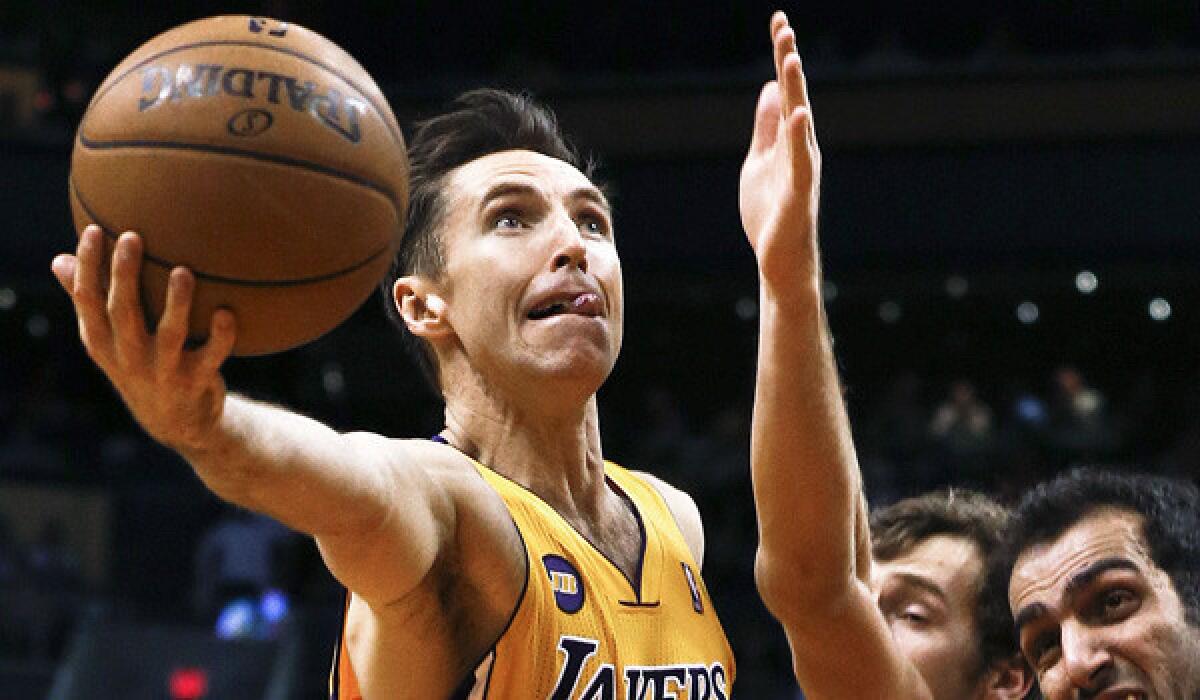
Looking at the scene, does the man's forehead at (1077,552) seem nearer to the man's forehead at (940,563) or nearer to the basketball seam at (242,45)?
the man's forehead at (940,563)

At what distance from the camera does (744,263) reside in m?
13.3

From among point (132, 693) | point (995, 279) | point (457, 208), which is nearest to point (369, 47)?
point (995, 279)

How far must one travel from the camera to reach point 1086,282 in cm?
1365

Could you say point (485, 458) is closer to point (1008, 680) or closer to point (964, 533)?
point (964, 533)

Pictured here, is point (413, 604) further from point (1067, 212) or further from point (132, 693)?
point (1067, 212)

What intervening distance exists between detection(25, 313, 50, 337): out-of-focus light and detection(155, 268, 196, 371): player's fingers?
14.9m

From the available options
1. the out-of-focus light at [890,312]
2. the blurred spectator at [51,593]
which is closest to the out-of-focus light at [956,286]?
the out-of-focus light at [890,312]

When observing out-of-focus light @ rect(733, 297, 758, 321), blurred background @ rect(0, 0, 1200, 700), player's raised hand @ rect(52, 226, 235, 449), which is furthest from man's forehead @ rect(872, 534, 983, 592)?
out-of-focus light @ rect(733, 297, 758, 321)

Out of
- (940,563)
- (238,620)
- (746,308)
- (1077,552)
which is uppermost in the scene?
(746,308)

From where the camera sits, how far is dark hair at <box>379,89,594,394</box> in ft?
10.5

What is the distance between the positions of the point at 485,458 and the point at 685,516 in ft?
1.80

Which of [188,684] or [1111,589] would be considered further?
[188,684]

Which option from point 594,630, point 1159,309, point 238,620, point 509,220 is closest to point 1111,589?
point 594,630

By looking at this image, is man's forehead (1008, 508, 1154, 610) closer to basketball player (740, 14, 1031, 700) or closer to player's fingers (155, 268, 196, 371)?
basketball player (740, 14, 1031, 700)
